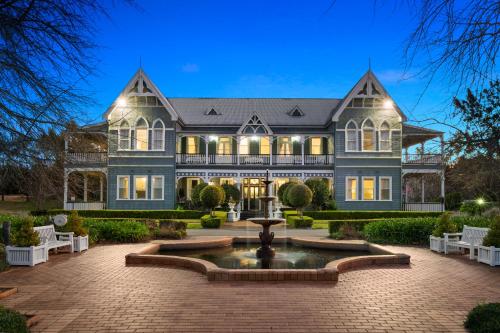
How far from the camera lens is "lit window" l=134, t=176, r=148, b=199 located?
110 feet

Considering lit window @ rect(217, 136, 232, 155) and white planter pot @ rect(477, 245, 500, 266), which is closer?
white planter pot @ rect(477, 245, 500, 266)

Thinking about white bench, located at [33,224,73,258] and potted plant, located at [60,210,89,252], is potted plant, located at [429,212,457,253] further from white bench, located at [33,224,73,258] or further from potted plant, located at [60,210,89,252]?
white bench, located at [33,224,73,258]

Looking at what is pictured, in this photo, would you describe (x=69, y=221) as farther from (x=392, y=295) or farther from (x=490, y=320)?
(x=490, y=320)

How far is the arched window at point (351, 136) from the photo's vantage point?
34.0 metres

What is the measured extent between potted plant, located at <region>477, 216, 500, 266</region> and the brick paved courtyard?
1.86ft

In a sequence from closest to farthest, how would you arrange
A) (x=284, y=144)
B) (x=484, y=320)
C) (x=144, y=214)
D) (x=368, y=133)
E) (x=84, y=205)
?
(x=484, y=320) < (x=144, y=214) < (x=84, y=205) < (x=368, y=133) < (x=284, y=144)

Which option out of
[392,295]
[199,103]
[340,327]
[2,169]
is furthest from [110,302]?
[199,103]

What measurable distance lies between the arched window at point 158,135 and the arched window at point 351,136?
14995 mm

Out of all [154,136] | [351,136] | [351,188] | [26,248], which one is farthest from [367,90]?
[26,248]

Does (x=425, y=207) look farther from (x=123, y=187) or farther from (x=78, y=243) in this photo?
(x=78, y=243)

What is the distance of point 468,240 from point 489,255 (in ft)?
6.83

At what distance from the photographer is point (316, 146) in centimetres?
3694

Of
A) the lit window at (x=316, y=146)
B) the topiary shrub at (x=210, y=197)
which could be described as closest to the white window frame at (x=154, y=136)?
the topiary shrub at (x=210, y=197)

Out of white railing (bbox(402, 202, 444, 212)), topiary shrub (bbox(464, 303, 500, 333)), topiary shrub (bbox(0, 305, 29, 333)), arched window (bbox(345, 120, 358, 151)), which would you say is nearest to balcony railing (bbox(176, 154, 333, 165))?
arched window (bbox(345, 120, 358, 151))
